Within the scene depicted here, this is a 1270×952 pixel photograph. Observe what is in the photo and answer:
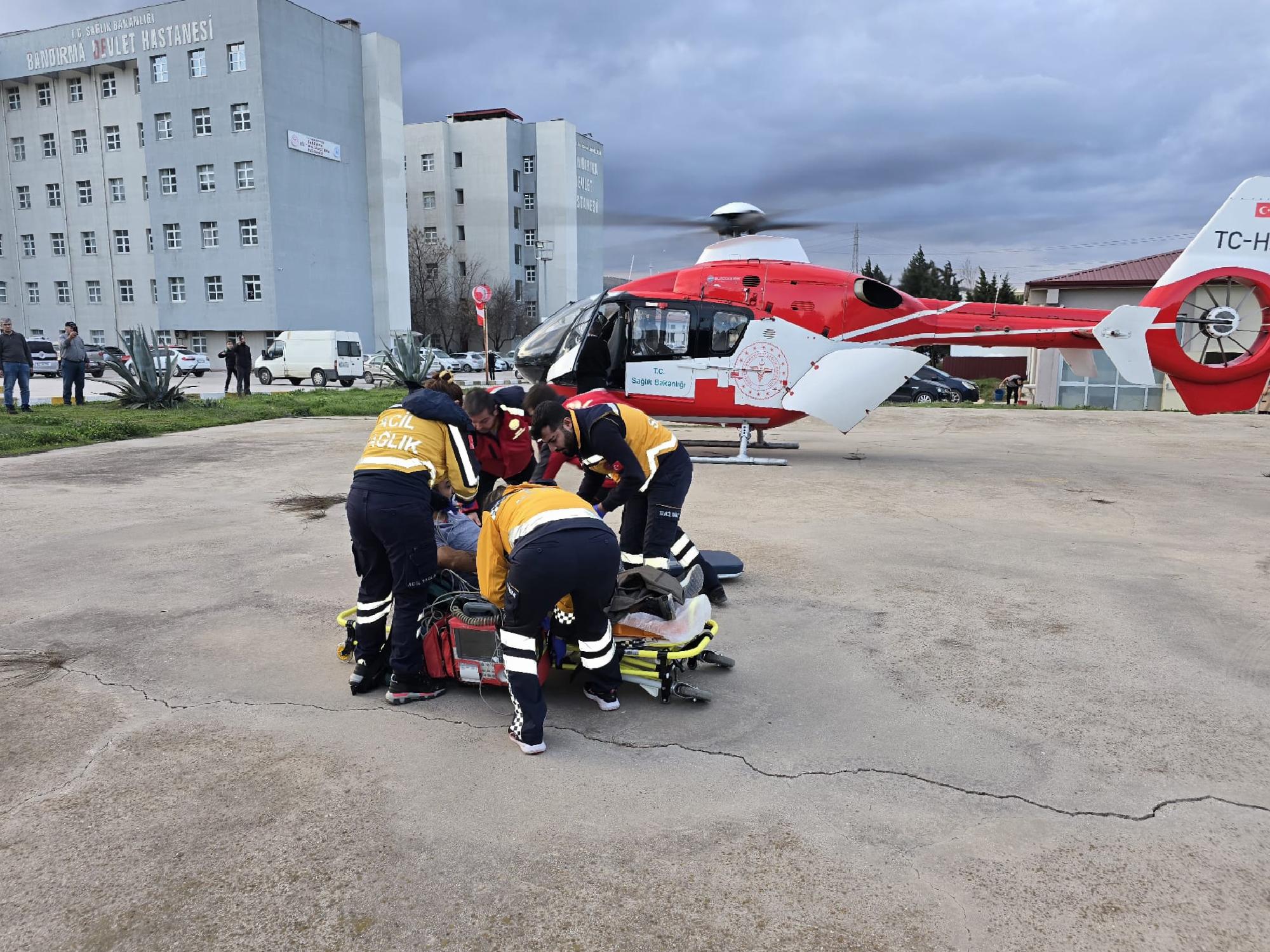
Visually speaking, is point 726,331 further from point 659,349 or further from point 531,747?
point 531,747

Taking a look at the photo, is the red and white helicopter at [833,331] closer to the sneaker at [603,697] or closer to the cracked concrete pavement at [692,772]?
the cracked concrete pavement at [692,772]

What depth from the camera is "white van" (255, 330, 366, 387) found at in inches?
1243

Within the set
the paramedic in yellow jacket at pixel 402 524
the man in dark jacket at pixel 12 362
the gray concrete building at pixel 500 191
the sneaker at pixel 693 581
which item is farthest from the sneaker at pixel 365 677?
the gray concrete building at pixel 500 191

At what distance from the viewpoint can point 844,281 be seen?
11.6 m

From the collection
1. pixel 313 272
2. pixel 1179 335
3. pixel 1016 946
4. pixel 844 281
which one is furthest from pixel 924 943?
pixel 313 272

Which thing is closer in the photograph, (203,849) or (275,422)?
(203,849)

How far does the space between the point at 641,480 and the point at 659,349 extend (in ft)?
22.4

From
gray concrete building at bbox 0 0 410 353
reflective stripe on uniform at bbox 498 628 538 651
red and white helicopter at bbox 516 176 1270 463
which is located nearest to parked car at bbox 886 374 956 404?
red and white helicopter at bbox 516 176 1270 463

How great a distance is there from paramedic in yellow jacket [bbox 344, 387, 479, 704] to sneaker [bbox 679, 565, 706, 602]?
4.72ft

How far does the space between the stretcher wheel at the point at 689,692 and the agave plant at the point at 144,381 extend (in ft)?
55.1

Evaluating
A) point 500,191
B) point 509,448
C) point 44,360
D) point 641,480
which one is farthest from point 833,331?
point 500,191

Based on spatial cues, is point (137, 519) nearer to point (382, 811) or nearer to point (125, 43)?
point (382, 811)

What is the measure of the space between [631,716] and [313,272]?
44533 mm

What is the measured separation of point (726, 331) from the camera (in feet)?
37.8
